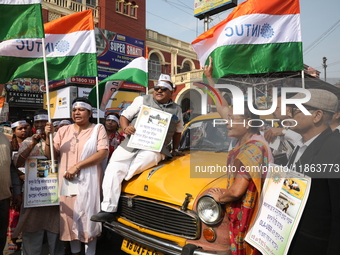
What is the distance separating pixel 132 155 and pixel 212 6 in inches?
824

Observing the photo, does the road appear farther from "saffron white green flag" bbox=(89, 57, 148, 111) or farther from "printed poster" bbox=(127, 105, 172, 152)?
"saffron white green flag" bbox=(89, 57, 148, 111)

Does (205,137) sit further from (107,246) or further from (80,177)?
(107,246)

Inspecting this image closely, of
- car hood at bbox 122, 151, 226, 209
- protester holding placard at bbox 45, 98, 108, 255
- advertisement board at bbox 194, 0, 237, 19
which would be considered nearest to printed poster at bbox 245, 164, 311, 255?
car hood at bbox 122, 151, 226, 209

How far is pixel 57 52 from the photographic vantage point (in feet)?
16.2

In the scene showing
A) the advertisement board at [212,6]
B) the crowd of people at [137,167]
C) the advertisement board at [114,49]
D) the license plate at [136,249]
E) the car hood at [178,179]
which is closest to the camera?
the crowd of people at [137,167]

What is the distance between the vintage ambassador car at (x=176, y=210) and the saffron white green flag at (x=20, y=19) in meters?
2.47

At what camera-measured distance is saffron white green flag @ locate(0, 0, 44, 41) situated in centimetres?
402

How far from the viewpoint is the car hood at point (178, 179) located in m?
3.18

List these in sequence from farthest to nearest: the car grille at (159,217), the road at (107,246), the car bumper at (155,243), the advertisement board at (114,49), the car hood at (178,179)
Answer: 1. the advertisement board at (114,49)
2. the road at (107,246)
3. the car hood at (178,179)
4. the car grille at (159,217)
5. the car bumper at (155,243)

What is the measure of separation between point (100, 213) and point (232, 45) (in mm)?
2977

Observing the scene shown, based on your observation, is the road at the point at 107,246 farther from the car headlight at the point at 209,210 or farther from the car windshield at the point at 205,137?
the car headlight at the point at 209,210

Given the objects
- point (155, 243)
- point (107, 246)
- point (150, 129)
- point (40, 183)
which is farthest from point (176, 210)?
point (107, 246)

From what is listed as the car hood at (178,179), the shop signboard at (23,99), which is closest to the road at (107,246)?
the car hood at (178,179)

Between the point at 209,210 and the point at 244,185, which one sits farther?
the point at 209,210
